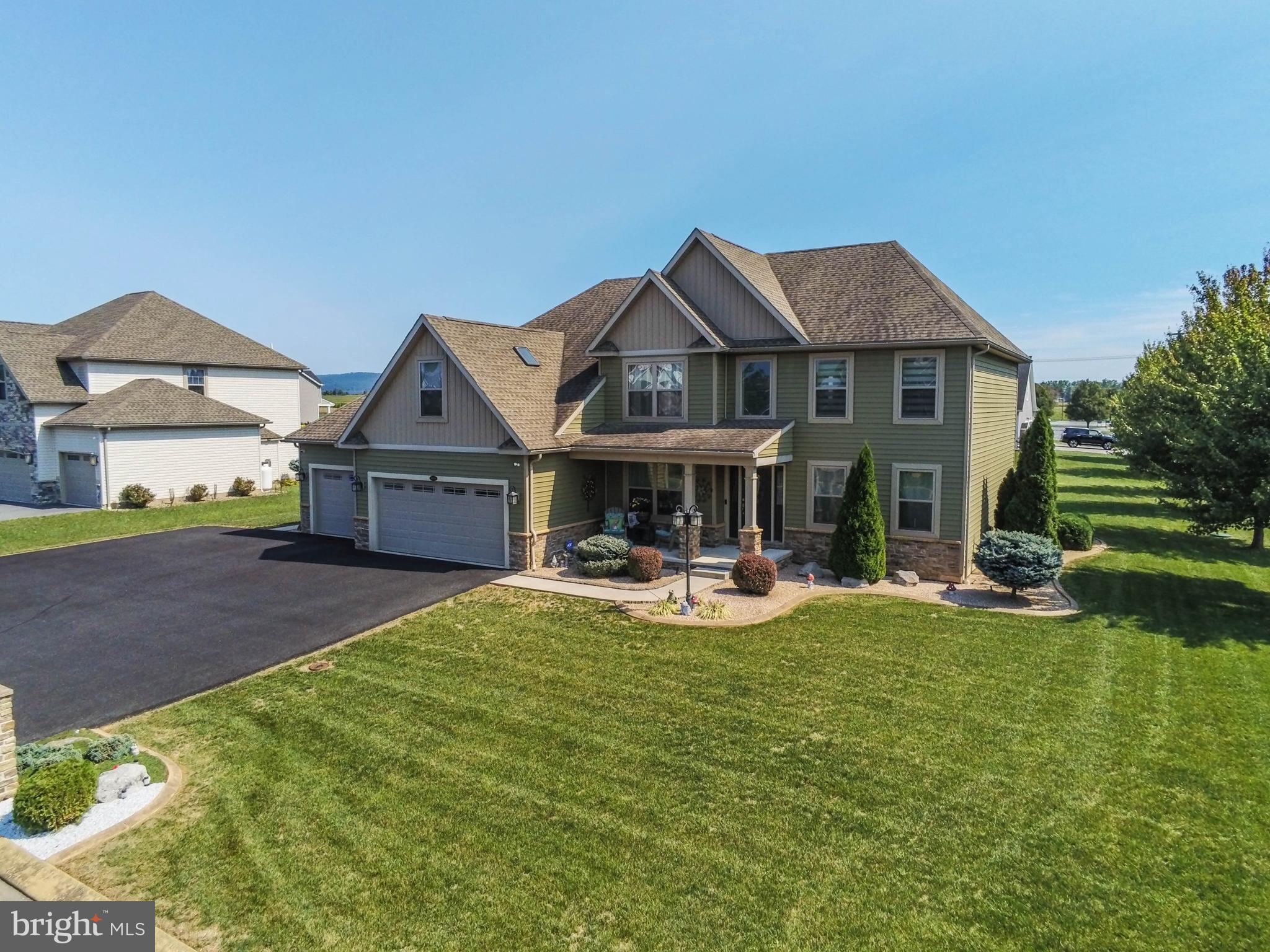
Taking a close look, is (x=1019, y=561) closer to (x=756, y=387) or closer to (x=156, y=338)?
(x=756, y=387)

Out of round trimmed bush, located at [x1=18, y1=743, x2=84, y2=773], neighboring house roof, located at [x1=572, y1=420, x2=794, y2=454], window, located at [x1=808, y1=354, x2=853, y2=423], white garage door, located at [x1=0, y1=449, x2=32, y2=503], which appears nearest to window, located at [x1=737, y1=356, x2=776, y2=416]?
neighboring house roof, located at [x1=572, y1=420, x2=794, y2=454]

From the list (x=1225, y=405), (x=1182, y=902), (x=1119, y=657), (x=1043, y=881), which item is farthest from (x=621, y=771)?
(x=1225, y=405)

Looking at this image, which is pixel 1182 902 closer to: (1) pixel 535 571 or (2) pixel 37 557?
(1) pixel 535 571

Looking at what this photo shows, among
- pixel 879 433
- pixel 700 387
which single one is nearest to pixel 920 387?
pixel 879 433

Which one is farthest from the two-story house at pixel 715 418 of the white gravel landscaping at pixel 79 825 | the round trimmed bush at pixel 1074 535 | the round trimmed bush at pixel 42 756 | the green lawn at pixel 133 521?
the white gravel landscaping at pixel 79 825

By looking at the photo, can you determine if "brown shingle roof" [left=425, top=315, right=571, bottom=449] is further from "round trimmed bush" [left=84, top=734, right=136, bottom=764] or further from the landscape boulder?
the landscape boulder

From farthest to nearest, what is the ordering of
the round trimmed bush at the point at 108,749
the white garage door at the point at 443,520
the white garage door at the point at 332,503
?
the white garage door at the point at 332,503, the white garage door at the point at 443,520, the round trimmed bush at the point at 108,749

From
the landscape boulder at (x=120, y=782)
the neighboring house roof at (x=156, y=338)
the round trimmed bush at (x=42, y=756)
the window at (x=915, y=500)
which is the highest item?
the neighboring house roof at (x=156, y=338)

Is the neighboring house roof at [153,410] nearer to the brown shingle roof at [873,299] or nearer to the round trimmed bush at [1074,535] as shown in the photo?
the brown shingle roof at [873,299]
